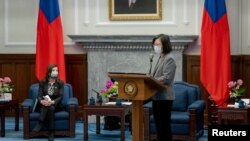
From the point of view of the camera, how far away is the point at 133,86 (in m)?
5.29

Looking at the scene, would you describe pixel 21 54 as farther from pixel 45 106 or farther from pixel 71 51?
pixel 45 106

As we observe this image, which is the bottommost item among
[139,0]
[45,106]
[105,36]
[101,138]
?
[101,138]

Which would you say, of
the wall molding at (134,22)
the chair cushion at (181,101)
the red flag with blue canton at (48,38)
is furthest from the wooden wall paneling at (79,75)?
the chair cushion at (181,101)

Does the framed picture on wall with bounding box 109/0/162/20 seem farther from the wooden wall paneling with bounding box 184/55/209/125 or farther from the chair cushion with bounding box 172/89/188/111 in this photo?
the chair cushion with bounding box 172/89/188/111

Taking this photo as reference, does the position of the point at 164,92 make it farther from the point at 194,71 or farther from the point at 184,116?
the point at 194,71

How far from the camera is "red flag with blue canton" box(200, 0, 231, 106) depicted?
28.8 feet

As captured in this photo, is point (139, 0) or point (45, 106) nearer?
point (45, 106)

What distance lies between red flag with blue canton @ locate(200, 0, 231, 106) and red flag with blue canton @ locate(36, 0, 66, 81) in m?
2.71

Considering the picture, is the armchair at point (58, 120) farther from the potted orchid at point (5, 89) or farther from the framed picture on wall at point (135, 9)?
the framed picture on wall at point (135, 9)

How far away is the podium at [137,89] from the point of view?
5.24m

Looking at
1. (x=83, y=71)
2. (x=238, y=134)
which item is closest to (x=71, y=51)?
(x=83, y=71)

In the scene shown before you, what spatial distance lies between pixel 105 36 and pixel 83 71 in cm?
90

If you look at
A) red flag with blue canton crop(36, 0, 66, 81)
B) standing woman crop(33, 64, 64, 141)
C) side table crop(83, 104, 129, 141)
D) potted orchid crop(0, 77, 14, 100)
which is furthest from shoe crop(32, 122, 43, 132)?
red flag with blue canton crop(36, 0, 66, 81)

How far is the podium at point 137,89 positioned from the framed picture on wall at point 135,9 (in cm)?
447
